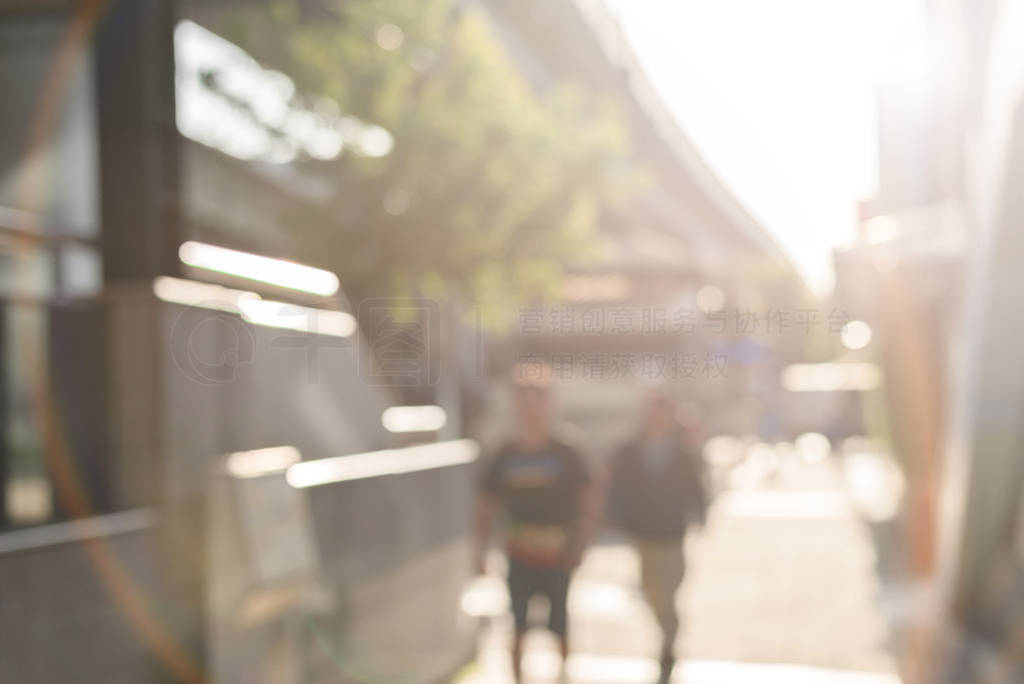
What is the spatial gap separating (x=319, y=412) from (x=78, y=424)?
3570mm

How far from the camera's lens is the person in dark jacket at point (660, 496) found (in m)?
8.27

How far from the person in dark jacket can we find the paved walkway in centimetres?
41

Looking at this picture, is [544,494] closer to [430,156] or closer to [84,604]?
[84,604]

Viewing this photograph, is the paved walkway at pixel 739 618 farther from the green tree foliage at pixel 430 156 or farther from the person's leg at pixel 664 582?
the green tree foliage at pixel 430 156

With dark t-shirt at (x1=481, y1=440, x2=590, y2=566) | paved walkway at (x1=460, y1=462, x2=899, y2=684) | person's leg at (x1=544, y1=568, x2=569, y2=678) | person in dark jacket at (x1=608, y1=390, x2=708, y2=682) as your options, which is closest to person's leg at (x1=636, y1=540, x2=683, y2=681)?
person in dark jacket at (x1=608, y1=390, x2=708, y2=682)

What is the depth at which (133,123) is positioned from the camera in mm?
8289

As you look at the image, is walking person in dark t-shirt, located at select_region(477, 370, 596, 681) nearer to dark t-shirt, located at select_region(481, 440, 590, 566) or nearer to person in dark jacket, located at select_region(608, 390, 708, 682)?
dark t-shirt, located at select_region(481, 440, 590, 566)

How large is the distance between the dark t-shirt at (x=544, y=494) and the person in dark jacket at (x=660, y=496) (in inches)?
27.7

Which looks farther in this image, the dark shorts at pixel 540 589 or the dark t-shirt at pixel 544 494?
the dark shorts at pixel 540 589

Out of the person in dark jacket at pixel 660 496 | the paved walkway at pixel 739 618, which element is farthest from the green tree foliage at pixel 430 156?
the person in dark jacket at pixel 660 496

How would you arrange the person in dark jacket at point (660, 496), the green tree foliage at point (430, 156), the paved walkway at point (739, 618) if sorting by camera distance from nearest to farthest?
the person in dark jacket at point (660, 496) < the paved walkway at point (739, 618) < the green tree foliage at point (430, 156)

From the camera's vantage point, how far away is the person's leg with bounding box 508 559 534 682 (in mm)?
7746

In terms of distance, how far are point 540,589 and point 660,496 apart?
109 centimetres

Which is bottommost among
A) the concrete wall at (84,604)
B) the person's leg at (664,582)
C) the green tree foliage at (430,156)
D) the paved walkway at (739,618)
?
the paved walkway at (739,618)
